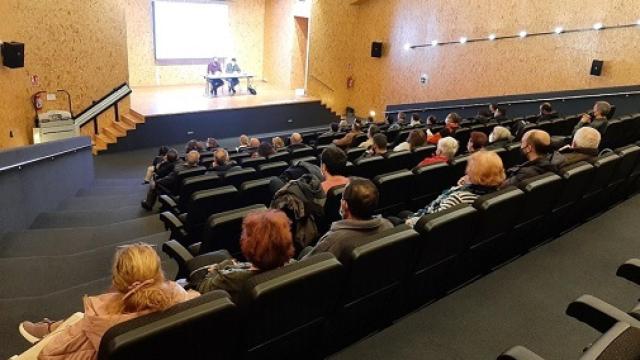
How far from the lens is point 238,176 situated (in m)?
4.46

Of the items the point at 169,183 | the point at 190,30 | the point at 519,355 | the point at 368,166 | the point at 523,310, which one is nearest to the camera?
the point at 519,355

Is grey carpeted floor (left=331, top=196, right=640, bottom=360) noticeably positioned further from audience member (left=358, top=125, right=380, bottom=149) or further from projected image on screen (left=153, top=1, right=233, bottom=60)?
projected image on screen (left=153, top=1, right=233, bottom=60)

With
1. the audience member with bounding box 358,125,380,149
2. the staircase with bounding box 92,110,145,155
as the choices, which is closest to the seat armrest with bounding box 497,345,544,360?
the audience member with bounding box 358,125,380,149

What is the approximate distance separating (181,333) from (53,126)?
833 centimetres

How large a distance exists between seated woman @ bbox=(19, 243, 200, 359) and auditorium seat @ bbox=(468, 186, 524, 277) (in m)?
1.65

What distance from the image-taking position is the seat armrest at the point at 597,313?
164 centimetres

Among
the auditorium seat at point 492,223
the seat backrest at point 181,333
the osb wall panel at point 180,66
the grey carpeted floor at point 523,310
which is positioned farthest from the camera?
the osb wall panel at point 180,66

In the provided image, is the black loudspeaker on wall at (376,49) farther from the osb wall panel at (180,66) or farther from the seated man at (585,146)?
the seated man at (585,146)

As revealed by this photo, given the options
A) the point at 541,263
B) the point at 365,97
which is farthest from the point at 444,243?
the point at 365,97

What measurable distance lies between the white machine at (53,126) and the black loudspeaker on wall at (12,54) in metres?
1.33

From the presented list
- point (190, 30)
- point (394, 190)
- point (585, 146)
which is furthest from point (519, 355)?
point (190, 30)

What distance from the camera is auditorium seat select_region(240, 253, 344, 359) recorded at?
1.71 metres

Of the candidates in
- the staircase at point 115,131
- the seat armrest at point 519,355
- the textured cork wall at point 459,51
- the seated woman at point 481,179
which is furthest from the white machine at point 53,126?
the seat armrest at point 519,355

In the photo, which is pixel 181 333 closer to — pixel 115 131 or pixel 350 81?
pixel 115 131
